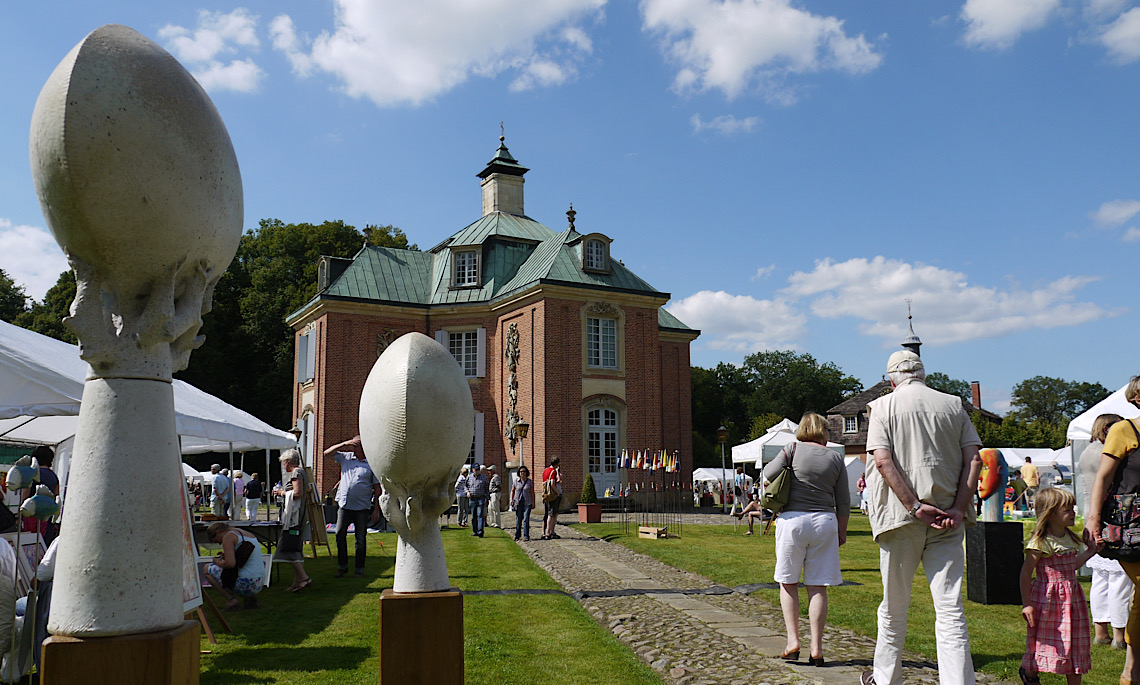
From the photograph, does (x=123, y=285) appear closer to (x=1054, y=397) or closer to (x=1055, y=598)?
(x=1055, y=598)

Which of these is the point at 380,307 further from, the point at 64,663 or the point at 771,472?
the point at 64,663

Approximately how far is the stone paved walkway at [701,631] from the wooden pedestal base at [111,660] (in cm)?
370

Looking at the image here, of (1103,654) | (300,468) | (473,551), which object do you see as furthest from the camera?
(473,551)

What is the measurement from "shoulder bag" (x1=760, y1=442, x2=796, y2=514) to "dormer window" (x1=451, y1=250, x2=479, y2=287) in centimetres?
2738

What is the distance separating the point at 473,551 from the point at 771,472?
8927 mm

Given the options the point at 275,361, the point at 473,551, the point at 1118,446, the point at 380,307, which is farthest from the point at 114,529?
the point at 275,361

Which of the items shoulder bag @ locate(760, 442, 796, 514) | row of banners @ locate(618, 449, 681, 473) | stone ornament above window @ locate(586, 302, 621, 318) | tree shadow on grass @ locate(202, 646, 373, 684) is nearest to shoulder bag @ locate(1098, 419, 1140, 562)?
shoulder bag @ locate(760, 442, 796, 514)

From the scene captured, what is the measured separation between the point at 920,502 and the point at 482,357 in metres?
27.5

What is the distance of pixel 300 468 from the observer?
10.9m

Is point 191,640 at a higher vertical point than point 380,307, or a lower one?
lower

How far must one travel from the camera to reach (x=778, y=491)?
6145 mm

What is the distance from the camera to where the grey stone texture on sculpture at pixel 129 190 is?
2.55 metres

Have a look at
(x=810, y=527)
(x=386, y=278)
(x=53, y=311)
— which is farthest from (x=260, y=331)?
(x=810, y=527)

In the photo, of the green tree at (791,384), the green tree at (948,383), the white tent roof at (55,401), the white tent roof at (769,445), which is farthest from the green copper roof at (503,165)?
the green tree at (948,383)
